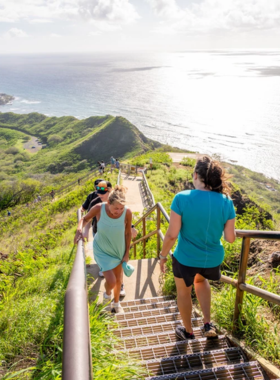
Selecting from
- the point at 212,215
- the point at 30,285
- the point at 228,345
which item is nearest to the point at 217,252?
the point at 212,215

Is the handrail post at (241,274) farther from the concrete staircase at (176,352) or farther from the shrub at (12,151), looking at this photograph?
the shrub at (12,151)

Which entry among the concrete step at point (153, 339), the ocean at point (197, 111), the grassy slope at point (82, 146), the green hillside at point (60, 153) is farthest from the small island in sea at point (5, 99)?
the concrete step at point (153, 339)

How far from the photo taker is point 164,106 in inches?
4350

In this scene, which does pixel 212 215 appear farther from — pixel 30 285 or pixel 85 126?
pixel 85 126

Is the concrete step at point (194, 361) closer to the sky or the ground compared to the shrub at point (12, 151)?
closer to the sky

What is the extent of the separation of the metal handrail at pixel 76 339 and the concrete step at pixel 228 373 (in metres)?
1.32

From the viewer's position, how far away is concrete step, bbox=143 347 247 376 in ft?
7.91

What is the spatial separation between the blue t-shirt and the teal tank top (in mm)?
930

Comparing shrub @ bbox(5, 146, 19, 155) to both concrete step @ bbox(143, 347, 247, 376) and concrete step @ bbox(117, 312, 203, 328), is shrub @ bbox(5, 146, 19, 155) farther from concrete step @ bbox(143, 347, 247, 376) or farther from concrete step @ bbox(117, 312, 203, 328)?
concrete step @ bbox(143, 347, 247, 376)

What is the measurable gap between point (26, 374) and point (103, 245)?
1.59m

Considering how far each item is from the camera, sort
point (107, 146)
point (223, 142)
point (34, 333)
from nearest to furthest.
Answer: point (34, 333)
point (107, 146)
point (223, 142)

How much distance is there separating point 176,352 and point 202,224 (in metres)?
1.16

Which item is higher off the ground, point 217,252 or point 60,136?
point 217,252

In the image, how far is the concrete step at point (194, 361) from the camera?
241 centimetres
